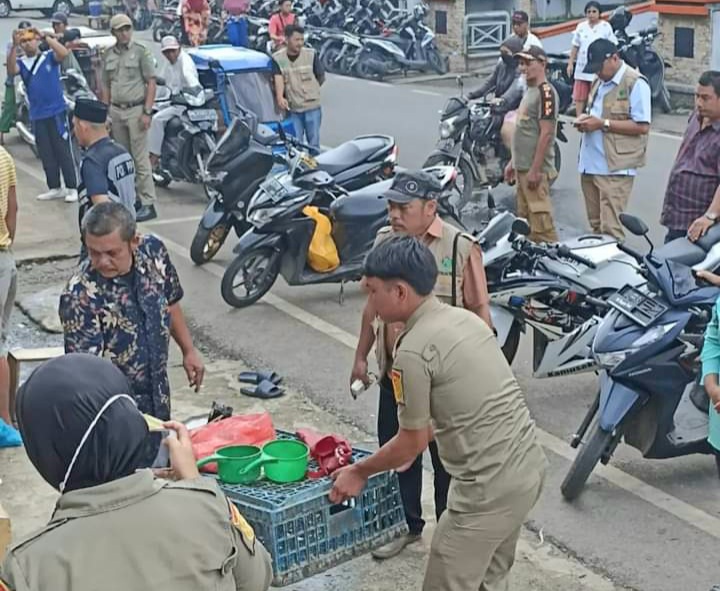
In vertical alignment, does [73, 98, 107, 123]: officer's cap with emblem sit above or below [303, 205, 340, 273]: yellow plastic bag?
above

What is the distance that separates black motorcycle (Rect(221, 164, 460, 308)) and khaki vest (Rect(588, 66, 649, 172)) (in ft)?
3.87

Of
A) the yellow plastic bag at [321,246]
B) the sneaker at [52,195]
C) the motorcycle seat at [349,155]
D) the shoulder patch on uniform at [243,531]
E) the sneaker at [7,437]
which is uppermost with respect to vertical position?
the shoulder patch on uniform at [243,531]

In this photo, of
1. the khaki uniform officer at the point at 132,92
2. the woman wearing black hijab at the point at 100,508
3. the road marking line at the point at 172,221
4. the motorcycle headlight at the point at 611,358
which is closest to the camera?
the woman wearing black hijab at the point at 100,508

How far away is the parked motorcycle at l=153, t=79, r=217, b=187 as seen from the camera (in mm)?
12320

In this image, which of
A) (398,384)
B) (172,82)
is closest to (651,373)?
(398,384)

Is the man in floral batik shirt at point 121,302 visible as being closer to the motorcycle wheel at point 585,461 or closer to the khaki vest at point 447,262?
the khaki vest at point 447,262

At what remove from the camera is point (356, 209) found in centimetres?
912

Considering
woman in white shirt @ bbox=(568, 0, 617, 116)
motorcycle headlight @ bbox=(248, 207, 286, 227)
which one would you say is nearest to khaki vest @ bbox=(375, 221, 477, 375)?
motorcycle headlight @ bbox=(248, 207, 286, 227)

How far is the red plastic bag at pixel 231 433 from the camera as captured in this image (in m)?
4.42

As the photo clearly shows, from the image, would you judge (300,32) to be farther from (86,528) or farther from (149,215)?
(86,528)

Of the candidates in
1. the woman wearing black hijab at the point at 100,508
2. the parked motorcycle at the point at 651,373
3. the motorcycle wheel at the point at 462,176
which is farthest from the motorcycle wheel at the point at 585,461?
the motorcycle wheel at the point at 462,176

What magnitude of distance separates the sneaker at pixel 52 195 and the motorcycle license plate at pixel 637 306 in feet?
27.1

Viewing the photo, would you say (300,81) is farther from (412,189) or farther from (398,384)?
(398,384)

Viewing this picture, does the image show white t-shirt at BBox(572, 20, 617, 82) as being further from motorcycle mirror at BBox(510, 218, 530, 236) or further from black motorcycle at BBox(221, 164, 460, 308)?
motorcycle mirror at BBox(510, 218, 530, 236)
